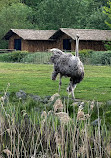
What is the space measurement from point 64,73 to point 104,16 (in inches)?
1783

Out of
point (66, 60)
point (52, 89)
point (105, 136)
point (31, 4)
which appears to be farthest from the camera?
point (31, 4)

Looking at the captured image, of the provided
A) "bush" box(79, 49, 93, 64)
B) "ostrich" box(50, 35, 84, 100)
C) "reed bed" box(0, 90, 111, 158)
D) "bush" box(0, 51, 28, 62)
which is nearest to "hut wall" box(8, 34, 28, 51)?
"bush" box(0, 51, 28, 62)

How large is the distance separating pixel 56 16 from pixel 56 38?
8964 millimetres

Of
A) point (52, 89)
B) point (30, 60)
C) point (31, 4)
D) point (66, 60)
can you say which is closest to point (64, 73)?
point (66, 60)

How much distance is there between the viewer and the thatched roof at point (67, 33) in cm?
5219

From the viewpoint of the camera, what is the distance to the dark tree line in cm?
6078

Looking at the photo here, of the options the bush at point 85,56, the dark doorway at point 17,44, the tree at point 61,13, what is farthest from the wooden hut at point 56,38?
the bush at point 85,56

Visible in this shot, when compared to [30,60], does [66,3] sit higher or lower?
higher

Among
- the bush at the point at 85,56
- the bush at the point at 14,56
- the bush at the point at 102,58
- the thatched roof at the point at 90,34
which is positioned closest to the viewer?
the bush at the point at 102,58

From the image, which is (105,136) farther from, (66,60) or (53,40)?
(53,40)

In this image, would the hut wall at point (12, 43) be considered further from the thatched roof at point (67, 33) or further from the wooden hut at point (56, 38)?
the thatched roof at point (67, 33)

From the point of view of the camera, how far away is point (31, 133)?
24.9 feet

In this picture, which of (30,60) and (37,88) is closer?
(37,88)

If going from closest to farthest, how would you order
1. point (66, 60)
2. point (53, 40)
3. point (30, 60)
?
point (66, 60), point (30, 60), point (53, 40)
